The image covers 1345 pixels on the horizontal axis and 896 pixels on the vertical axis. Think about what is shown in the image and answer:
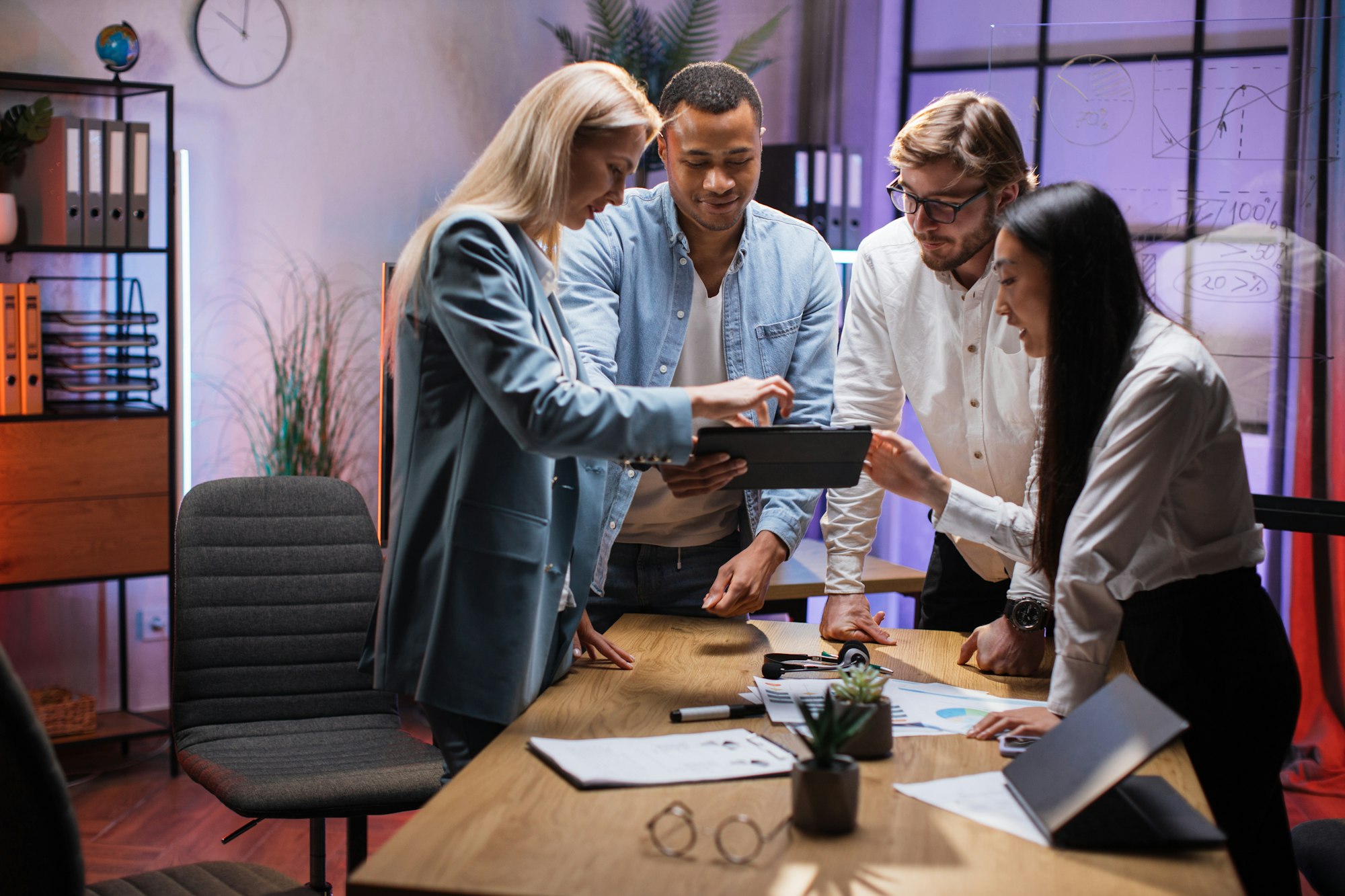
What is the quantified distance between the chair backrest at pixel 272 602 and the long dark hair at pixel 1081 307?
55.3 inches

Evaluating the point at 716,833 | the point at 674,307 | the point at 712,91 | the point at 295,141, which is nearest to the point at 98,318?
the point at 295,141

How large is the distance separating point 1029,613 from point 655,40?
10.7 ft

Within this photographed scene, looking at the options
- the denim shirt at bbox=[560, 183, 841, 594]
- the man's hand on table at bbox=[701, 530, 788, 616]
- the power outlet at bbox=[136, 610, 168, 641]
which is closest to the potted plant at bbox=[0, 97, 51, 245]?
the power outlet at bbox=[136, 610, 168, 641]

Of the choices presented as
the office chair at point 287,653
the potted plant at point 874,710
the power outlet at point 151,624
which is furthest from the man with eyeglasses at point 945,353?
the power outlet at point 151,624

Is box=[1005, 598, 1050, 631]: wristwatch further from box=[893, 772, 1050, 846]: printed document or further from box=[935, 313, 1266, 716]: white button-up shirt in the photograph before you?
box=[893, 772, 1050, 846]: printed document

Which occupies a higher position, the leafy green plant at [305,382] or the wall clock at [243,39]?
the wall clock at [243,39]

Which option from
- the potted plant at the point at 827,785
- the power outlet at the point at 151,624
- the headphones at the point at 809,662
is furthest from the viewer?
the power outlet at the point at 151,624

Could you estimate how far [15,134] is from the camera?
3.55m

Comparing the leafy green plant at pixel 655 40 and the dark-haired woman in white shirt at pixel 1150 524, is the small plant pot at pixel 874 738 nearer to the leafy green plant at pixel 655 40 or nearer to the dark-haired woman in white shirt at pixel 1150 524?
the dark-haired woman in white shirt at pixel 1150 524

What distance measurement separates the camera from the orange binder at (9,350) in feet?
11.5

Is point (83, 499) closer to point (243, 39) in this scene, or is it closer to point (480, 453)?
point (243, 39)

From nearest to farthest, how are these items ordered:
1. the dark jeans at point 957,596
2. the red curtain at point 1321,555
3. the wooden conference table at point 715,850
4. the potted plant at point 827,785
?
the wooden conference table at point 715,850
the potted plant at point 827,785
the dark jeans at point 957,596
the red curtain at point 1321,555

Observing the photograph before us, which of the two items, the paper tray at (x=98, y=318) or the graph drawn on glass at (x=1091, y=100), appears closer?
the graph drawn on glass at (x=1091, y=100)

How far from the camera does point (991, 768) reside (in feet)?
4.57
